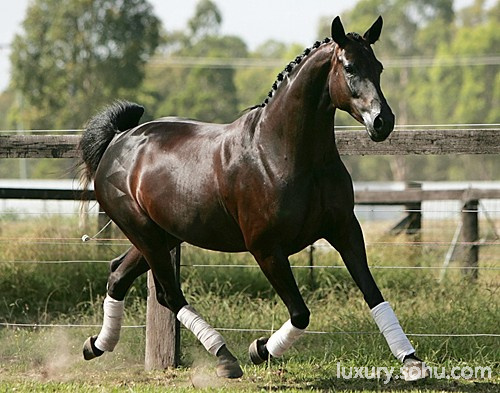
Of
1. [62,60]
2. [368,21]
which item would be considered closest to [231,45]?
[368,21]

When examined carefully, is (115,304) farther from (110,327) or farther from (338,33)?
(338,33)

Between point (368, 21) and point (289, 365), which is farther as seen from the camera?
point (368, 21)

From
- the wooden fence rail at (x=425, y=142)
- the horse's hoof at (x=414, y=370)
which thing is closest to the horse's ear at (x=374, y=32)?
the wooden fence rail at (x=425, y=142)

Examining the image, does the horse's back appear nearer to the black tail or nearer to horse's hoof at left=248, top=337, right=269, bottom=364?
the black tail

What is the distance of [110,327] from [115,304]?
0.16m

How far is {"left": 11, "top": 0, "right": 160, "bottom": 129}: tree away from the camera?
1889 inches

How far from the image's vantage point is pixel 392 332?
550cm

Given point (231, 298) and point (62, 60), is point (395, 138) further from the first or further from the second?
point (62, 60)

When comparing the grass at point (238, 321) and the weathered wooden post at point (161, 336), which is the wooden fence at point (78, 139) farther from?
the grass at point (238, 321)

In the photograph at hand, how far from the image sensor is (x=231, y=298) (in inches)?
329

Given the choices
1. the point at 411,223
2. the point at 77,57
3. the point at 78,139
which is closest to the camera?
the point at 78,139

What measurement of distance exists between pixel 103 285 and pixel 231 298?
49.2 inches

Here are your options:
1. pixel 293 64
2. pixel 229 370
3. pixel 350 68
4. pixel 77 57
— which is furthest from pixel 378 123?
pixel 77 57

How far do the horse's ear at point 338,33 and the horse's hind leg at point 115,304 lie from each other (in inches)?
86.3
